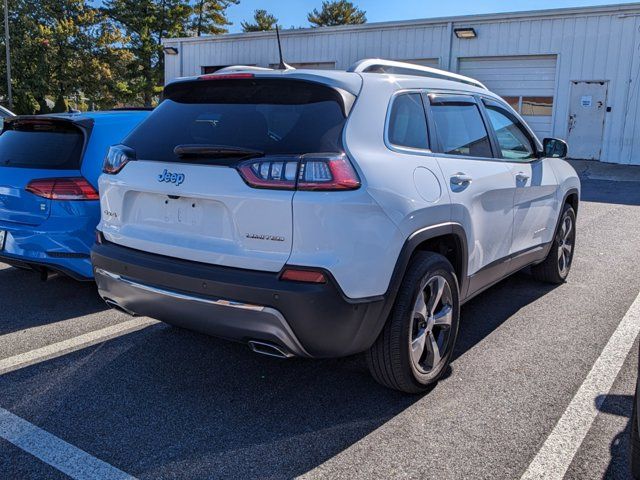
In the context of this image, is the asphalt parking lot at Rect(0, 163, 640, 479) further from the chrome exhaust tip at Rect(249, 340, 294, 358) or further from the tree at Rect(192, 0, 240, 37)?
the tree at Rect(192, 0, 240, 37)

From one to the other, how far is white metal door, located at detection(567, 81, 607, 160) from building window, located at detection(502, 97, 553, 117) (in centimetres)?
71

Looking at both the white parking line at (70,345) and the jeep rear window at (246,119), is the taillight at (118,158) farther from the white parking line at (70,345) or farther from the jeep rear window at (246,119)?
the white parking line at (70,345)

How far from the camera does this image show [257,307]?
9.16 ft

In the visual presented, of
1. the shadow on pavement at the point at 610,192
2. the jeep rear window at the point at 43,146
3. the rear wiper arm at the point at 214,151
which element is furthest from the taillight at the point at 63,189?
the shadow on pavement at the point at 610,192

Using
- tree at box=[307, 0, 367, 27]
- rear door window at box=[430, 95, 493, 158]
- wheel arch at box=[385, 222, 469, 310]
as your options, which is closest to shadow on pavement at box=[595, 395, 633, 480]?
wheel arch at box=[385, 222, 469, 310]

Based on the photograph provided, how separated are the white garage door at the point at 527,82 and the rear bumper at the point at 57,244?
17462 millimetres

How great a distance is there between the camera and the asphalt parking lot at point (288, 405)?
2.74m

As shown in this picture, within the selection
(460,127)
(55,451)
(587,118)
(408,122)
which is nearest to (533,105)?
(587,118)

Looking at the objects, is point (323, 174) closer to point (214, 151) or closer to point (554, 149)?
point (214, 151)

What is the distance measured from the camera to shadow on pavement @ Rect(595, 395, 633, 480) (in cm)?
268

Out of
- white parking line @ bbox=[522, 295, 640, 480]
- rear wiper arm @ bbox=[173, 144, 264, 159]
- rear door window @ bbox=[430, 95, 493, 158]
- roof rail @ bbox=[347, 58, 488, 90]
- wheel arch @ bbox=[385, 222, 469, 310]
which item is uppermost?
roof rail @ bbox=[347, 58, 488, 90]

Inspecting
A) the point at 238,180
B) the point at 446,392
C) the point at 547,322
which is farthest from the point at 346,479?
the point at 547,322

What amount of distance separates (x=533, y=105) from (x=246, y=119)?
18.4 meters

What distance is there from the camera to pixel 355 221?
2.80 m
